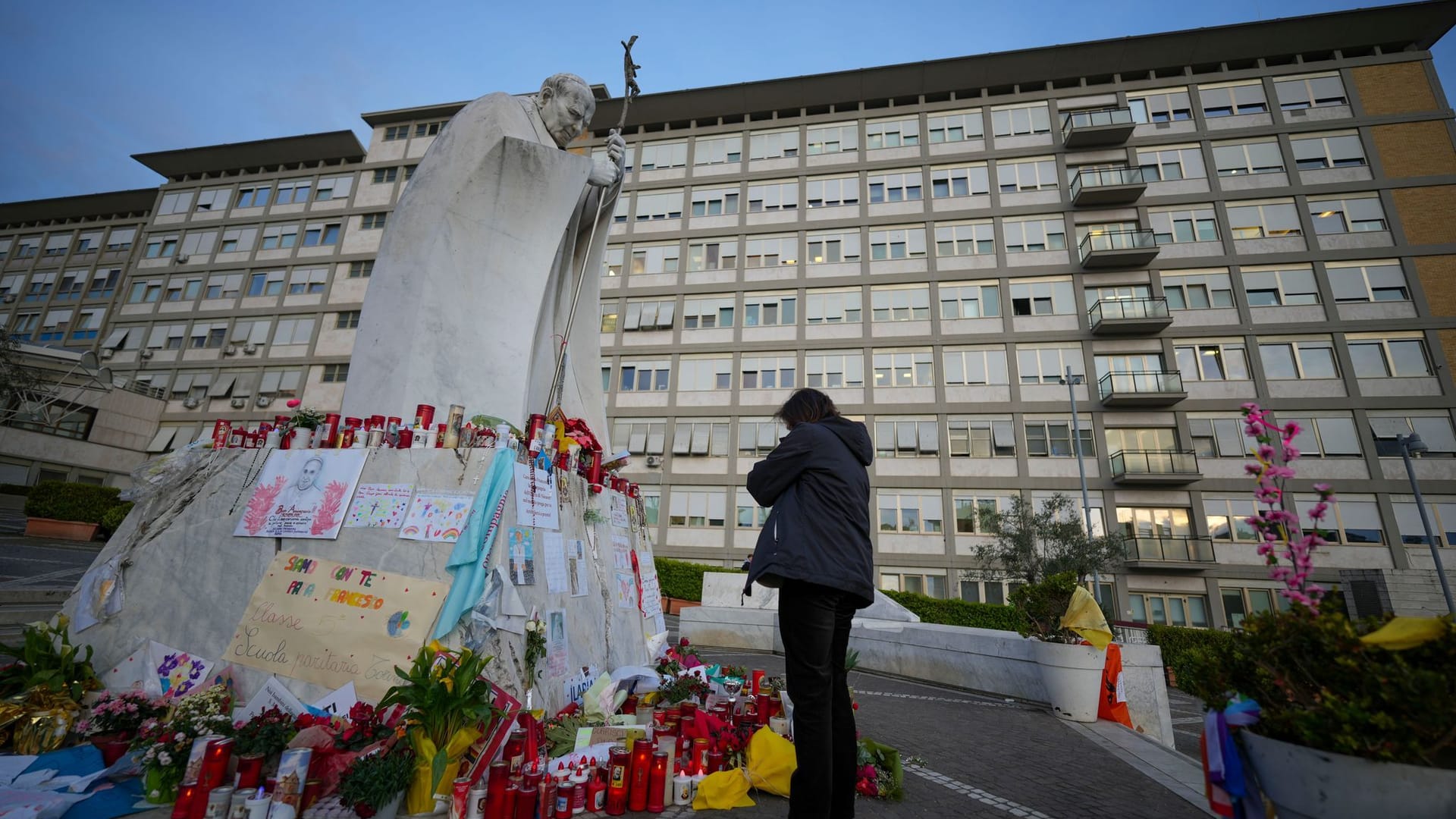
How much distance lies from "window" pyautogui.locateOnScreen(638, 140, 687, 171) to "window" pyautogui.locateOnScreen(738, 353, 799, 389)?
12125 millimetres

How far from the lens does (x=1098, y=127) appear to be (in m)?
26.4

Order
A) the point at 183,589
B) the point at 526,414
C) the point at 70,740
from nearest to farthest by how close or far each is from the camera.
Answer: the point at 70,740 → the point at 183,589 → the point at 526,414

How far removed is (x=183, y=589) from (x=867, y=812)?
4.74m

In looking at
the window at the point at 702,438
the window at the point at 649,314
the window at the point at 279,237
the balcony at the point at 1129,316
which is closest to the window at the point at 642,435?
the window at the point at 702,438

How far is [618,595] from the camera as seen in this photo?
571 centimetres

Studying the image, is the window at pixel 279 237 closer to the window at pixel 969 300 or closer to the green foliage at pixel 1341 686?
the window at pixel 969 300

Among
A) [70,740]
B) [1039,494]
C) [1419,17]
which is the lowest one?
[70,740]

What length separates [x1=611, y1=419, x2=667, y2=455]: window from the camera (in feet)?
91.4

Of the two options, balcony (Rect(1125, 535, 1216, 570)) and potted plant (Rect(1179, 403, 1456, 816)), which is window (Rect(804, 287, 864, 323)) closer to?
balcony (Rect(1125, 535, 1216, 570))

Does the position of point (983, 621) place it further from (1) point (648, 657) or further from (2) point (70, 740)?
(2) point (70, 740)

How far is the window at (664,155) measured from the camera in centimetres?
3216

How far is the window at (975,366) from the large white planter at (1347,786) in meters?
25.5

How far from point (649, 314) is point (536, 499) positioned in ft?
85.1

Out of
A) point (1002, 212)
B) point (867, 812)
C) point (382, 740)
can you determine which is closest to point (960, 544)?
point (1002, 212)
